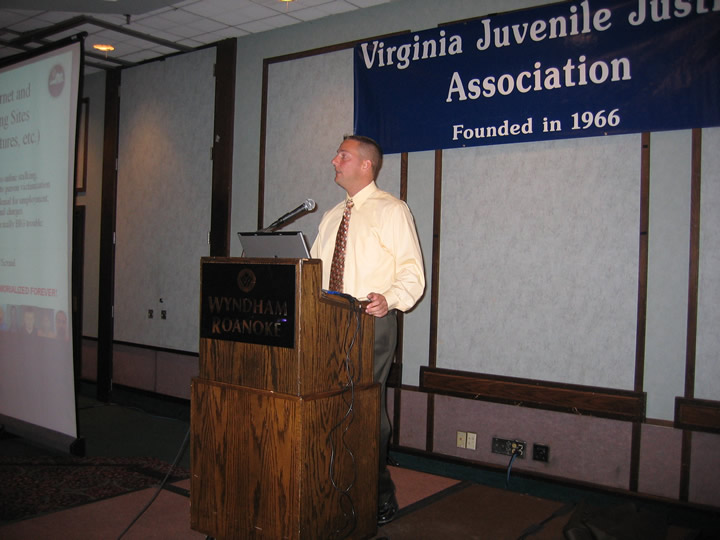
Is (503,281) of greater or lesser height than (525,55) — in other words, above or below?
below

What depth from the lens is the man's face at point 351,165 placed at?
2.79 meters

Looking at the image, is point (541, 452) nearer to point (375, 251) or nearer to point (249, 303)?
point (375, 251)

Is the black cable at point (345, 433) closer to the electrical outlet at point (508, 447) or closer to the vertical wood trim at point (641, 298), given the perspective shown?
the electrical outlet at point (508, 447)

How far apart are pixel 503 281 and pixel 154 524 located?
2.25 meters

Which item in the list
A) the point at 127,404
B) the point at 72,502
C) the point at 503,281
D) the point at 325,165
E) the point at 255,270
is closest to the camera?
the point at 255,270

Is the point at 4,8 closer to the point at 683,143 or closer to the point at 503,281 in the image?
the point at 503,281

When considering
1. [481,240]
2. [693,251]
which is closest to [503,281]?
[481,240]

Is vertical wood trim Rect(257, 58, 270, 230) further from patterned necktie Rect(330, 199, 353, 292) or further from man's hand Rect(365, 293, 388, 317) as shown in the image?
man's hand Rect(365, 293, 388, 317)

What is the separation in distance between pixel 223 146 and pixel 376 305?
3.21 meters

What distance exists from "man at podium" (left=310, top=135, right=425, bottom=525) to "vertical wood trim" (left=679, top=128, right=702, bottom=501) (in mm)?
1470

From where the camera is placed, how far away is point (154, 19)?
4762 millimetres

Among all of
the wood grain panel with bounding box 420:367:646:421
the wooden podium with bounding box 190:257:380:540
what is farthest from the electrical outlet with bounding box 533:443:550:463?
the wooden podium with bounding box 190:257:380:540

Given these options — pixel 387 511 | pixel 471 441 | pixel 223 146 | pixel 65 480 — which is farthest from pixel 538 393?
pixel 223 146

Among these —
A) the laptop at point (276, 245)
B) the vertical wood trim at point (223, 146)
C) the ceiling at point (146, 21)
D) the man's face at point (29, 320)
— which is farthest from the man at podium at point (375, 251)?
the vertical wood trim at point (223, 146)
